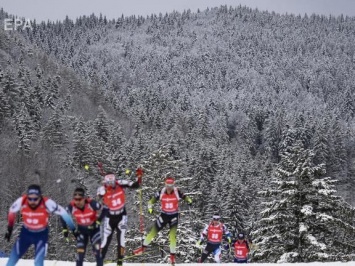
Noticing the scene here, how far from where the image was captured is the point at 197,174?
64750 millimetres

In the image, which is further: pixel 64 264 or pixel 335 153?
pixel 335 153

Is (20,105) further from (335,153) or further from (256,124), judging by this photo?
(256,124)

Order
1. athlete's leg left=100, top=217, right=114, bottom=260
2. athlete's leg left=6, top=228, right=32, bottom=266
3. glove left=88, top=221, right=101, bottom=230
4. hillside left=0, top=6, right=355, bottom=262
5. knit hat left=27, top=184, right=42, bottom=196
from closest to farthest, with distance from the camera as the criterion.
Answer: knit hat left=27, top=184, right=42, bottom=196, athlete's leg left=6, top=228, right=32, bottom=266, glove left=88, top=221, right=101, bottom=230, athlete's leg left=100, top=217, right=114, bottom=260, hillside left=0, top=6, right=355, bottom=262

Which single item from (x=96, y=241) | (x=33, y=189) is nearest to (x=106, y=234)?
(x=96, y=241)

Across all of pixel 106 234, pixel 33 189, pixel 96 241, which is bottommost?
pixel 106 234

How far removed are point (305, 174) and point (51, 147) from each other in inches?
2354

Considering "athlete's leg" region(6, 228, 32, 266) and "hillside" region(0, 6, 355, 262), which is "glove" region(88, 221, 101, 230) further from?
"hillside" region(0, 6, 355, 262)

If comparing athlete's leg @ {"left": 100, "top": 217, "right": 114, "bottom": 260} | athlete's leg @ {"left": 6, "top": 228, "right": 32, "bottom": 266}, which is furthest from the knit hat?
athlete's leg @ {"left": 100, "top": 217, "right": 114, "bottom": 260}

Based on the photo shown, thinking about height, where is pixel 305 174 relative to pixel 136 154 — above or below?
above

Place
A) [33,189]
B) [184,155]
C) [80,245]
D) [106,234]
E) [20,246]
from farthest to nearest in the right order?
[184,155] < [106,234] < [80,245] < [20,246] < [33,189]

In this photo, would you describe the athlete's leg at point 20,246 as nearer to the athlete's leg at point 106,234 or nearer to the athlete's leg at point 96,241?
the athlete's leg at point 96,241

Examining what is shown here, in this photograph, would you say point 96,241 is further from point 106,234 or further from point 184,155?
point 184,155

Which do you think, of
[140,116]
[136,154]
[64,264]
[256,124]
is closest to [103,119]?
[136,154]

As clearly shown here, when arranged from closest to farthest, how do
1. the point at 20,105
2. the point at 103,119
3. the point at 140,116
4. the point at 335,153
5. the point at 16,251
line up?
1. the point at 16,251
2. the point at 20,105
3. the point at 103,119
4. the point at 335,153
5. the point at 140,116
